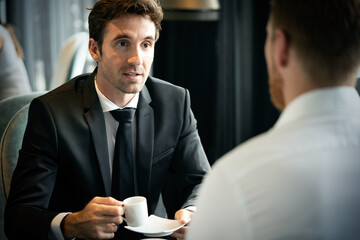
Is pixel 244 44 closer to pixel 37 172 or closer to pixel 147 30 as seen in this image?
pixel 147 30

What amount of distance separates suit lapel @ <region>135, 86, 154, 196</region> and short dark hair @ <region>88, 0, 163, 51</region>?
0.32 metres

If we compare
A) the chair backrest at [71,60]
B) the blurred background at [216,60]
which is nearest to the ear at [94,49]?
the chair backrest at [71,60]

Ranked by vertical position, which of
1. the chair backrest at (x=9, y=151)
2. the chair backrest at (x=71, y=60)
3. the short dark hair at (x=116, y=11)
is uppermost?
the short dark hair at (x=116, y=11)

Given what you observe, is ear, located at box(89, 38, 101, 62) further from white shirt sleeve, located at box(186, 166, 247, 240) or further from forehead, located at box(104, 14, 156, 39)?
white shirt sleeve, located at box(186, 166, 247, 240)

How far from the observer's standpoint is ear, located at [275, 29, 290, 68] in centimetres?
83

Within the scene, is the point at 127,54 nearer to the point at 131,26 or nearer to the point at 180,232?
the point at 131,26

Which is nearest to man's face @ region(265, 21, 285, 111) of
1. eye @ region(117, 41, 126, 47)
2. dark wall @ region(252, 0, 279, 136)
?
eye @ region(117, 41, 126, 47)

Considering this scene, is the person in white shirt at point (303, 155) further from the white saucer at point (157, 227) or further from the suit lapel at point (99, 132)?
the suit lapel at point (99, 132)

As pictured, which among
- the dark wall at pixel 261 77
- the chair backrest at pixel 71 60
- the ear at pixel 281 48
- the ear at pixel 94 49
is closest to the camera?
the ear at pixel 281 48

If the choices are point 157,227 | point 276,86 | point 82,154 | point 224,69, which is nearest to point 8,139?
point 82,154

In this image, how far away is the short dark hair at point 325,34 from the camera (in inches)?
31.1

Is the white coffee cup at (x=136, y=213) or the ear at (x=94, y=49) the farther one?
the ear at (x=94, y=49)

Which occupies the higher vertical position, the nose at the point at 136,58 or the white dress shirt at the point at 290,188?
the nose at the point at 136,58

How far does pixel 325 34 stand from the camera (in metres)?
0.79
